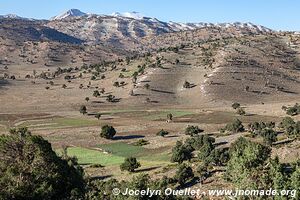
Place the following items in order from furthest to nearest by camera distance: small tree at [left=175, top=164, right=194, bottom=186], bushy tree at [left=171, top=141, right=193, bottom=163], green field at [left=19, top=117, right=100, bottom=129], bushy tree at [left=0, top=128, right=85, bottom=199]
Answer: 1. green field at [left=19, top=117, right=100, bottom=129]
2. bushy tree at [left=171, top=141, right=193, bottom=163]
3. small tree at [left=175, top=164, right=194, bottom=186]
4. bushy tree at [left=0, top=128, right=85, bottom=199]

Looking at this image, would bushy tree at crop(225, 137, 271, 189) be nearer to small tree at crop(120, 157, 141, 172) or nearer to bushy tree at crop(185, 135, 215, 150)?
small tree at crop(120, 157, 141, 172)

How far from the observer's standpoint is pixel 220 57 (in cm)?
19738

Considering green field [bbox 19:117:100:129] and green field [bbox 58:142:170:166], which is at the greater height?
green field [bbox 19:117:100:129]

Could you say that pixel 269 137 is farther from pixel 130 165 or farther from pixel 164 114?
pixel 164 114

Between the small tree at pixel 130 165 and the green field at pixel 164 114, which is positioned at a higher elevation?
the green field at pixel 164 114

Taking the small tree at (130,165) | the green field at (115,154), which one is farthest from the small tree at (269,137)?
the small tree at (130,165)

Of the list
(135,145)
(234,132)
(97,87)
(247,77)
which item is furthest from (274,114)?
(97,87)

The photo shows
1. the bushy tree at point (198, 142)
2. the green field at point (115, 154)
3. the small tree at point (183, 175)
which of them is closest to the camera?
the small tree at point (183, 175)

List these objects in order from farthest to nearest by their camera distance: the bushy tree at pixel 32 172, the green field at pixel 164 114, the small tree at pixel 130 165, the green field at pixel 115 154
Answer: the green field at pixel 164 114, the green field at pixel 115 154, the small tree at pixel 130 165, the bushy tree at pixel 32 172

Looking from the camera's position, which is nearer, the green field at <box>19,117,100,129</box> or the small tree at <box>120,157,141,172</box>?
the small tree at <box>120,157,141,172</box>

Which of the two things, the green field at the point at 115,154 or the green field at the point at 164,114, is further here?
the green field at the point at 164,114

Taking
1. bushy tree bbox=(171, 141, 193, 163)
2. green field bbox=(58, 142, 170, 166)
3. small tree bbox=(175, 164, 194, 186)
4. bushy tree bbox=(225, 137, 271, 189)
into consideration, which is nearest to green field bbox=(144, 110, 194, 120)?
green field bbox=(58, 142, 170, 166)

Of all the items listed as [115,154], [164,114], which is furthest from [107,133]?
[164,114]

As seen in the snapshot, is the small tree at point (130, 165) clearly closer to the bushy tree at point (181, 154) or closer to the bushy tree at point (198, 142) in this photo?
the bushy tree at point (181, 154)
